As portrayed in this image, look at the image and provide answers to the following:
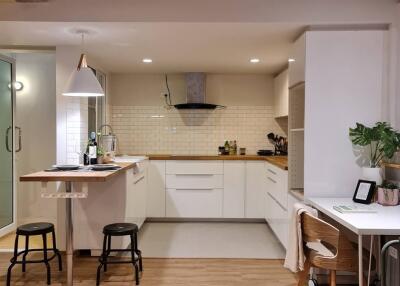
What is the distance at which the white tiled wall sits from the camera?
18.3ft

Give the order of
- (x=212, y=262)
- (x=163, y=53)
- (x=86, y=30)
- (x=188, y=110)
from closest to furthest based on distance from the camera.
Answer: (x=86, y=30), (x=212, y=262), (x=163, y=53), (x=188, y=110)

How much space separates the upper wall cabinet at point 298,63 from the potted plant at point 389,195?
1.08m

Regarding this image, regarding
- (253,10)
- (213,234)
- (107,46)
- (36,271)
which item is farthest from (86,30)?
(213,234)

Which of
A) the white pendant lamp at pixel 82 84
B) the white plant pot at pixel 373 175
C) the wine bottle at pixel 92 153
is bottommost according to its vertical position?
the white plant pot at pixel 373 175

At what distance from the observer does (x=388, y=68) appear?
3016mm

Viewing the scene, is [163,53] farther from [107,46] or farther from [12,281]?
[12,281]

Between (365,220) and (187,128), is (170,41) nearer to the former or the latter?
(187,128)

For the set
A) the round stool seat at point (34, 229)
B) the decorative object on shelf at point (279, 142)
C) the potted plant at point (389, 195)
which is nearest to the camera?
the potted plant at point (389, 195)

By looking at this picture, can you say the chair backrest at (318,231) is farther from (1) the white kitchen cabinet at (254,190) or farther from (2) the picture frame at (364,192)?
(1) the white kitchen cabinet at (254,190)

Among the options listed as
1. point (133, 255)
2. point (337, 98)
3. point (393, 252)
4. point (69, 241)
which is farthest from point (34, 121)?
point (393, 252)

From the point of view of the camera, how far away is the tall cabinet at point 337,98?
304 centimetres

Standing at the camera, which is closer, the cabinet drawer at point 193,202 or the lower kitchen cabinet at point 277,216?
the lower kitchen cabinet at point 277,216

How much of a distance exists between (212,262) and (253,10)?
7.62ft

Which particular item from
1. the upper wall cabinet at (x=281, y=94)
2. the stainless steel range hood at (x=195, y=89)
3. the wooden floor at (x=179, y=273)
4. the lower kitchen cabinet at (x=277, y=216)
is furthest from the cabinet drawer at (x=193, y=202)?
the wooden floor at (x=179, y=273)
